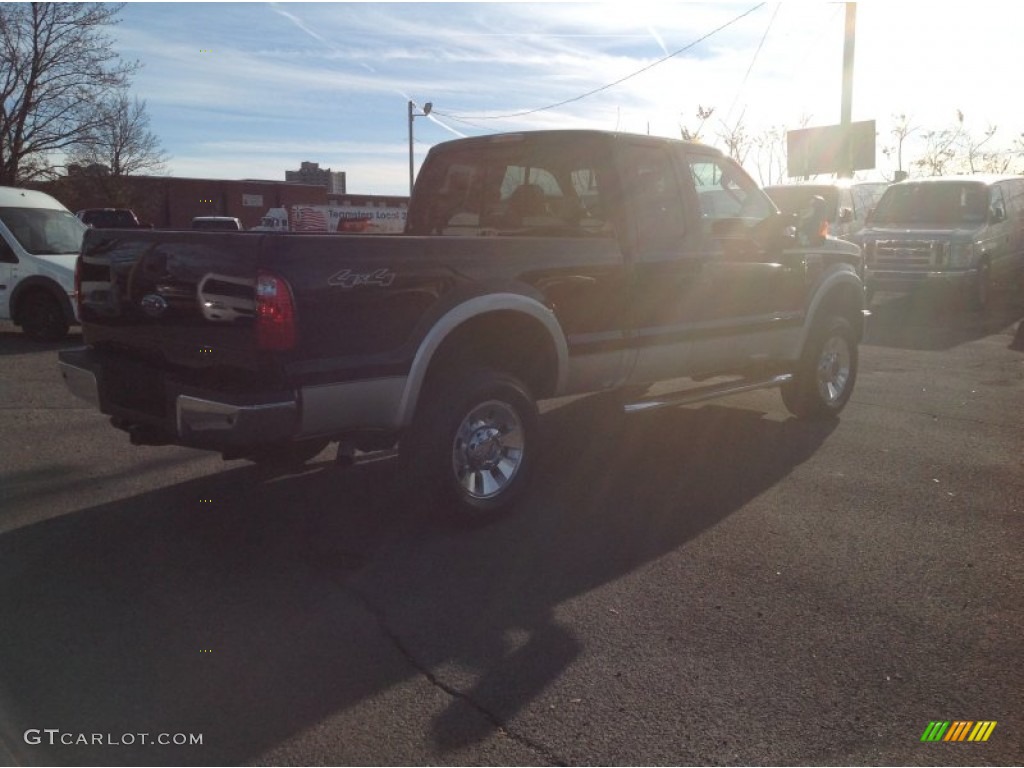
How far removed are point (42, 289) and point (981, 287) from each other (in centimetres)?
1450

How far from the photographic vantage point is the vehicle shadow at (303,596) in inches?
126

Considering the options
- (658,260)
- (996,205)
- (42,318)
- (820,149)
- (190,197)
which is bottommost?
(42,318)

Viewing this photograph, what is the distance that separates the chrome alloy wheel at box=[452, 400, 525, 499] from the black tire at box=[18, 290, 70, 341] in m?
9.49

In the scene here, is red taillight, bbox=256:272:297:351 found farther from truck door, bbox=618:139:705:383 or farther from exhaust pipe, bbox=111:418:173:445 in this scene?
truck door, bbox=618:139:705:383

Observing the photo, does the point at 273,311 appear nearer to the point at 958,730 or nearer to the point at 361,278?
the point at 361,278

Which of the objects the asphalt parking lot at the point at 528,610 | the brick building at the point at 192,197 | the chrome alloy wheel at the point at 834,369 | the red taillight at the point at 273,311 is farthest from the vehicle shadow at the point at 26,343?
the brick building at the point at 192,197

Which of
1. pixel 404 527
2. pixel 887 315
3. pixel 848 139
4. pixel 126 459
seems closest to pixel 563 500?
pixel 404 527

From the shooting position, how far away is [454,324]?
4.66m

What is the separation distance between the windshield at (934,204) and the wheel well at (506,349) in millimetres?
13439

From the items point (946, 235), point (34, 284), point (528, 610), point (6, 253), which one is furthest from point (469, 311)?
point (946, 235)

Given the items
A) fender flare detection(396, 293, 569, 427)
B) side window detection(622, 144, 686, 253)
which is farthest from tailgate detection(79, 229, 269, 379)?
side window detection(622, 144, 686, 253)

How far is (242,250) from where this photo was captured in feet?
13.4

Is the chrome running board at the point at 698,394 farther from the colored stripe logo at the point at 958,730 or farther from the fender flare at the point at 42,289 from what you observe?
the fender flare at the point at 42,289

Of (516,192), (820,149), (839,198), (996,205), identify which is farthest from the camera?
(820,149)
